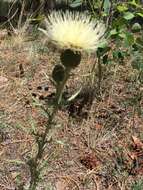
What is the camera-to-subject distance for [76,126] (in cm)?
343

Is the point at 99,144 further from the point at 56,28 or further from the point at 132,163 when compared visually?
the point at 56,28

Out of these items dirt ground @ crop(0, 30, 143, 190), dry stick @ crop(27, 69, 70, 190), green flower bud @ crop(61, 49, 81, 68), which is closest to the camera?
green flower bud @ crop(61, 49, 81, 68)

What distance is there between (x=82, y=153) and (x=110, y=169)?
0.22 m

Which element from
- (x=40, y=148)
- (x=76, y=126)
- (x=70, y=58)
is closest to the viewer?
(x=70, y=58)

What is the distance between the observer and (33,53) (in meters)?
4.23

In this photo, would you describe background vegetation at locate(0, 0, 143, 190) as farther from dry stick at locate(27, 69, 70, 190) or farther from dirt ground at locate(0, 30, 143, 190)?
dry stick at locate(27, 69, 70, 190)

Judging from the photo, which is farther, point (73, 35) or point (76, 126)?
point (76, 126)

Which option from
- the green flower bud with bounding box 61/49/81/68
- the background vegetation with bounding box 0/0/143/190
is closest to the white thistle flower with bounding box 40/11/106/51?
the green flower bud with bounding box 61/49/81/68

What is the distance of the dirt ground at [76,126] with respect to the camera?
9.96 ft

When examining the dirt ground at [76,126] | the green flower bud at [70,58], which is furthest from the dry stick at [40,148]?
the dirt ground at [76,126]

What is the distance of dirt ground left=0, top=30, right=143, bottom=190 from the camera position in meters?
3.04

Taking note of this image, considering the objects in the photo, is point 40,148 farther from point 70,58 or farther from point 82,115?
point 82,115

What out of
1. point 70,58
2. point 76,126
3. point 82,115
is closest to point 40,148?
point 70,58

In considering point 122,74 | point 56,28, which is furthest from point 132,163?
point 56,28
